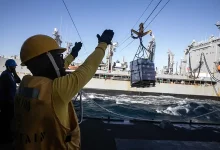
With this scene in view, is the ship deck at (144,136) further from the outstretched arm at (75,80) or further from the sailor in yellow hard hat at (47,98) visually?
the outstretched arm at (75,80)

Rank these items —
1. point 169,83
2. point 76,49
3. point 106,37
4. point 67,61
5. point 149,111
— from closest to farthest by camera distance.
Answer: point 106,37 → point 67,61 → point 76,49 → point 149,111 → point 169,83

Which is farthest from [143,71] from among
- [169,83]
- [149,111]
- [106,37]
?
[169,83]

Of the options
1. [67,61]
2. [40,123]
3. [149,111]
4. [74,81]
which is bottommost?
[149,111]

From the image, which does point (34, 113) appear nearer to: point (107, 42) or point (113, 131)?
point (107, 42)

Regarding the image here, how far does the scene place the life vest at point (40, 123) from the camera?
1.17 m

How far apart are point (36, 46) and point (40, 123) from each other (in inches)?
19.6

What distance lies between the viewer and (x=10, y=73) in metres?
3.75

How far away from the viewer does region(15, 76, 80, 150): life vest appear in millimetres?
1172

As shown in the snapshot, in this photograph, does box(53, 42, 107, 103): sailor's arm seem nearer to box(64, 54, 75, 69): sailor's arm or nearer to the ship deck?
box(64, 54, 75, 69): sailor's arm

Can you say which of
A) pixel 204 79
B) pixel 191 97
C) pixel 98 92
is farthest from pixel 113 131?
pixel 204 79

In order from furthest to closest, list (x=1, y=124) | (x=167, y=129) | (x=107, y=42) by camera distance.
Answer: (x=167, y=129)
(x=1, y=124)
(x=107, y=42)

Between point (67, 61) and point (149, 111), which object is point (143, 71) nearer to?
point (67, 61)

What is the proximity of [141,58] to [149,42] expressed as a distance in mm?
43556

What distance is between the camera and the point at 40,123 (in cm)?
120
